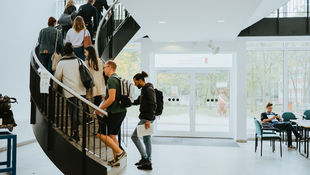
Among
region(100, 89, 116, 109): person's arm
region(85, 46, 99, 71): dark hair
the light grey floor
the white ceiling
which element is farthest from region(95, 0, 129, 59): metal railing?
the light grey floor

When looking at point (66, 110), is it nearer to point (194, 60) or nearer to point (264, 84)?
point (194, 60)

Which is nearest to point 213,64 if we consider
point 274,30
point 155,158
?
point 274,30

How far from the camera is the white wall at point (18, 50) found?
7.53 m

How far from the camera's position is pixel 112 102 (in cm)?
445

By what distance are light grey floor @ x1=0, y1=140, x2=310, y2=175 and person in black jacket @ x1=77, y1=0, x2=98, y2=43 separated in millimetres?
3249

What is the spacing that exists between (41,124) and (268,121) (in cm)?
657

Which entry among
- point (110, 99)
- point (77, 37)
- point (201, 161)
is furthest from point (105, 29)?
point (201, 161)

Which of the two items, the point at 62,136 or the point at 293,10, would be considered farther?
the point at 293,10

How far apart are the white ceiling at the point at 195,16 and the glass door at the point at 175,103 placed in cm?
175

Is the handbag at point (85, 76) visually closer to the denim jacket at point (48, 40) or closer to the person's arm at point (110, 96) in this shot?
the person's arm at point (110, 96)

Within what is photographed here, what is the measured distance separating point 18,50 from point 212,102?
6727 millimetres

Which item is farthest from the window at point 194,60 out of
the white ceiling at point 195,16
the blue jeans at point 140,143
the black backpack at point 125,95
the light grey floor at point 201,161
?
the black backpack at point 125,95

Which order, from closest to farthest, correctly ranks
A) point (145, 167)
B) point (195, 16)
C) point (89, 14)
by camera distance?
point (145, 167)
point (89, 14)
point (195, 16)

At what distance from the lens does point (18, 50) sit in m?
8.09
